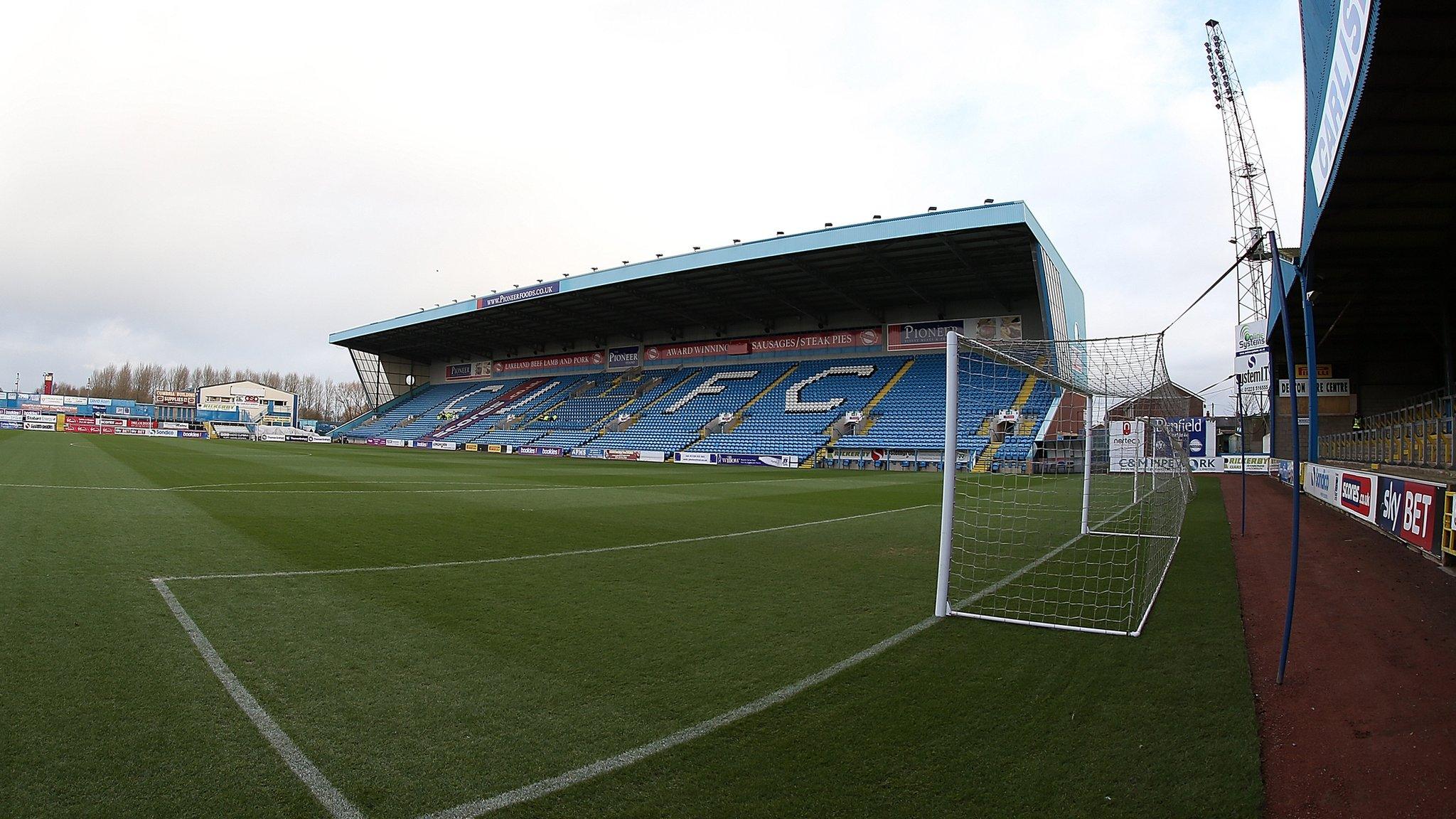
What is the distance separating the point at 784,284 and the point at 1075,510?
22145mm

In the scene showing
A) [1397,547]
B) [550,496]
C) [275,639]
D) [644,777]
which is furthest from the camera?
[550,496]

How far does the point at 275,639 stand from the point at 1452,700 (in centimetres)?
700

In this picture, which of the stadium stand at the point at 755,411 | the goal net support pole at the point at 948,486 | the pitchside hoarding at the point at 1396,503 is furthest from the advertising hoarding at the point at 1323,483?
the goal net support pole at the point at 948,486

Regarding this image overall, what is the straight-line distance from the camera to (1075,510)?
13.5 m

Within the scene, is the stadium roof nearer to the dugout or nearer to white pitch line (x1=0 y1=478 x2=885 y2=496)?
the dugout

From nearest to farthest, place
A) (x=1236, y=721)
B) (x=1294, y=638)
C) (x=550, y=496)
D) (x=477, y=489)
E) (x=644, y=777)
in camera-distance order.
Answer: (x=644, y=777) → (x=1236, y=721) → (x=1294, y=638) → (x=550, y=496) → (x=477, y=489)

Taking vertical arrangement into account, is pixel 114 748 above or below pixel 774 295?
below

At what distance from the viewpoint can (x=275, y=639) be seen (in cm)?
427

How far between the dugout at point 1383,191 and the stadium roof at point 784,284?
10558mm

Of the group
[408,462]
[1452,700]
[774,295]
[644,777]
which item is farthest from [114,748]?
[774,295]

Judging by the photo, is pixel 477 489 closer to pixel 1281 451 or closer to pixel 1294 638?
pixel 1294 638

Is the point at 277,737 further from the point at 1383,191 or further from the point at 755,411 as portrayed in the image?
the point at 755,411

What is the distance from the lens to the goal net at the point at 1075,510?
5648 millimetres

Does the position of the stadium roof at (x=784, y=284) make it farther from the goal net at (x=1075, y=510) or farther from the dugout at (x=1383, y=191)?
the goal net at (x=1075, y=510)
